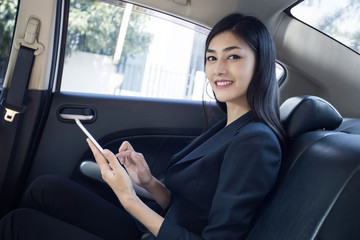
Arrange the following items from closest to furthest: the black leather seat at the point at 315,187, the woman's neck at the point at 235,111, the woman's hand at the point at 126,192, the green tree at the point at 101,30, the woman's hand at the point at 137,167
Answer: the black leather seat at the point at 315,187 → the woman's hand at the point at 126,192 → the woman's neck at the point at 235,111 → the woman's hand at the point at 137,167 → the green tree at the point at 101,30

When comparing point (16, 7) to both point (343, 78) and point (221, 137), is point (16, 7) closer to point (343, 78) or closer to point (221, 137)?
point (221, 137)

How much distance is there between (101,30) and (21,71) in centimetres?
46

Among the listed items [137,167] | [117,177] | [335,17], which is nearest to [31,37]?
[137,167]

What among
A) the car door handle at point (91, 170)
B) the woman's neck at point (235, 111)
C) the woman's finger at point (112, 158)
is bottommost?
the car door handle at point (91, 170)

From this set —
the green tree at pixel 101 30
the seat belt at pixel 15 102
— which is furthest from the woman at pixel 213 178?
the green tree at pixel 101 30

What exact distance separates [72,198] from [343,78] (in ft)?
4.35

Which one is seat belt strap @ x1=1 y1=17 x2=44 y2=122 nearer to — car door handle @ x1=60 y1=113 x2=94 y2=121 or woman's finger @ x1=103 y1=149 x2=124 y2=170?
car door handle @ x1=60 y1=113 x2=94 y2=121

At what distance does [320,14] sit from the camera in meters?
1.96

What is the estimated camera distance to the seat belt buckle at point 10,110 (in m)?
1.97

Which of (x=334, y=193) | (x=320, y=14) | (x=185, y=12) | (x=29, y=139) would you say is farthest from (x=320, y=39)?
(x=29, y=139)

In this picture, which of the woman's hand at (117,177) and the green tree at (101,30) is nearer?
Result: the woman's hand at (117,177)

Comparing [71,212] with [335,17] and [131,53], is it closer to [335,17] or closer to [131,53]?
[131,53]

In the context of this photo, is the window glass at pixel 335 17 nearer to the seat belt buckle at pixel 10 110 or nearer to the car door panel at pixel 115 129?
the car door panel at pixel 115 129

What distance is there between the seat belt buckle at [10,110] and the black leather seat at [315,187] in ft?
4.12
